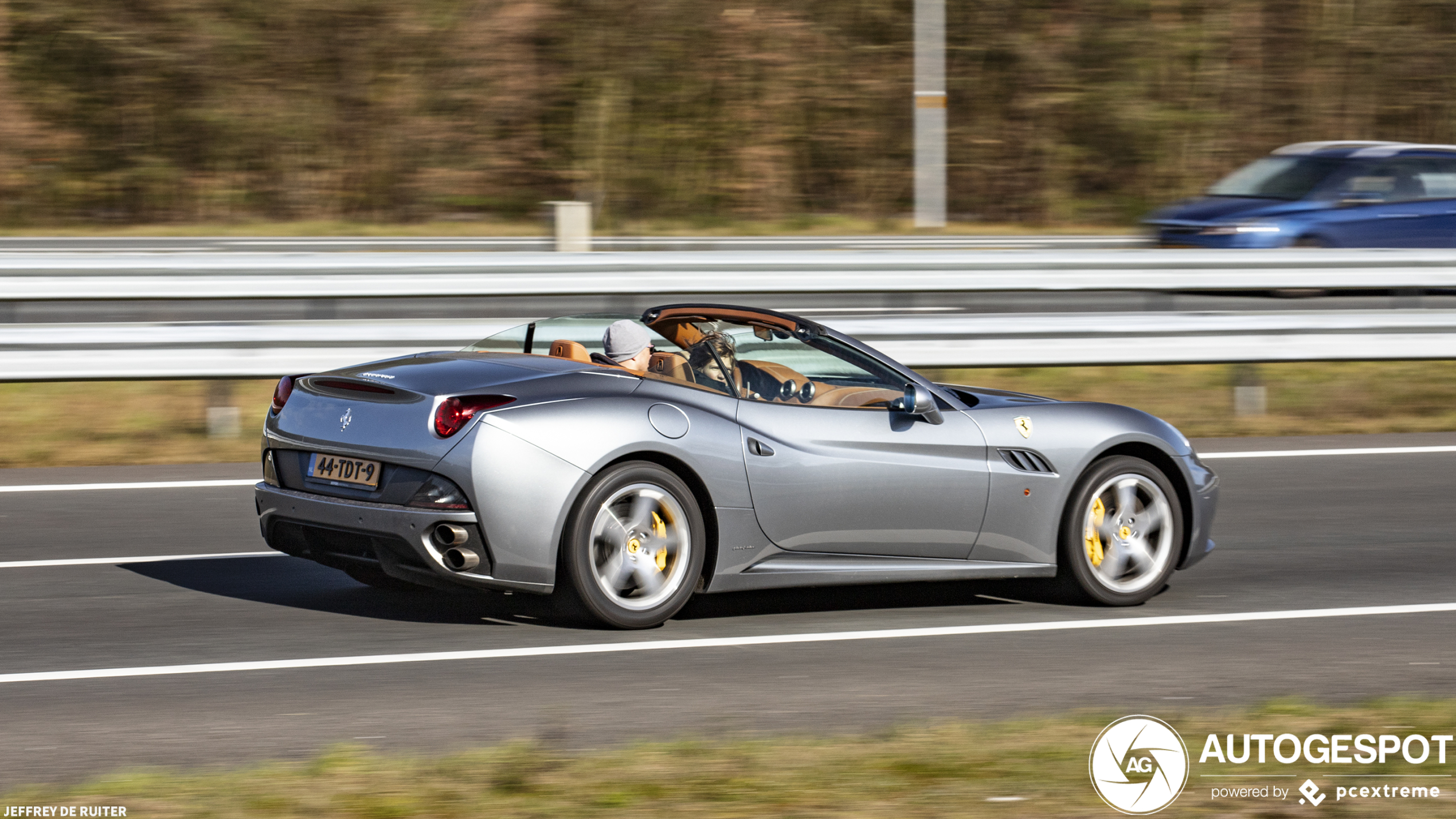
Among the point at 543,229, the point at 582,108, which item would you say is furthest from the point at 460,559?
the point at 582,108

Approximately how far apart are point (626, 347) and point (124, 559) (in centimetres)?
268

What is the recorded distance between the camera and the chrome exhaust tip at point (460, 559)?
5961 millimetres

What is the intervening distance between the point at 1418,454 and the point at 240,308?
861 cm

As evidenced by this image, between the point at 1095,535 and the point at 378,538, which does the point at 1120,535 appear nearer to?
the point at 1095,535

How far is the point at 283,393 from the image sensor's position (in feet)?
21.9

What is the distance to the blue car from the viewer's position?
1714 cm

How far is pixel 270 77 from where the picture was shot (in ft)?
79.4

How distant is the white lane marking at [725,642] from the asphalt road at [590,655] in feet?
0.19

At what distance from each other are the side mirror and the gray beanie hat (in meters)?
1.02

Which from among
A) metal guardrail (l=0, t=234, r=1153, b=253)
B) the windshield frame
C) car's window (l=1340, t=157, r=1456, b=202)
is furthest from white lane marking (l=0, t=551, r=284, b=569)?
car's window (l=1340, t=157, r=1456, b=202)

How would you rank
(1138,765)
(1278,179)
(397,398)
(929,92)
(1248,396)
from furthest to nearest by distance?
1. (929,92)
2. (1278,179)
3. (1248,396)
4. (397,398)
5. (1138,765)

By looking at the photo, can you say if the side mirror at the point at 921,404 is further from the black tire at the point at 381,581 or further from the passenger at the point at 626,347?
the black tire at the point at 381,581

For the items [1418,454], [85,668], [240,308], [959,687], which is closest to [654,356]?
[959,687]

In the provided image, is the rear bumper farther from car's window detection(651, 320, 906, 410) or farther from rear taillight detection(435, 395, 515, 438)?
car's window detection(651, 320, 906, 410)
